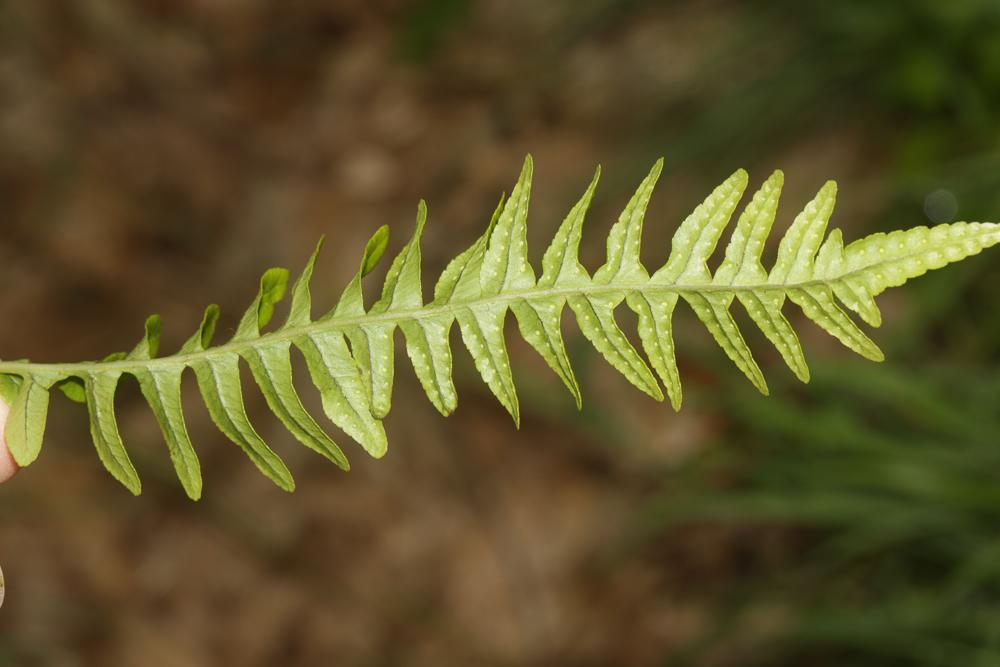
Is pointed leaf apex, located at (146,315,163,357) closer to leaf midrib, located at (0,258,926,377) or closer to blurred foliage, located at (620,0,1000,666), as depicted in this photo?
leaf midrib, located at (0,258,926,377)

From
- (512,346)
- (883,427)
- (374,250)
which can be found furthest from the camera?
(512,346)

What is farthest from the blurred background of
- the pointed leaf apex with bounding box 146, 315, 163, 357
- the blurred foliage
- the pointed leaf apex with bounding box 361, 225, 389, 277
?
the pointed leaf apex with bounding box 146, 315, 163, 357

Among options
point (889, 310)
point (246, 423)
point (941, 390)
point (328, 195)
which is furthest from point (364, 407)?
point (328, 195)

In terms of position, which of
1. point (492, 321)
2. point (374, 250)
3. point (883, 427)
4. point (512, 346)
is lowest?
point (883, 427)

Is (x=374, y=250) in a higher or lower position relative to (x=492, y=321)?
higher

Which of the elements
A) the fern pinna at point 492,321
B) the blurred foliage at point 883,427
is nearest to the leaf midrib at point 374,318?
the fern pinna at point 492,321

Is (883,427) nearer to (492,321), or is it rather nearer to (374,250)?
(492,321)

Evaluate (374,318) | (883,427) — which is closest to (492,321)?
(374,318)
